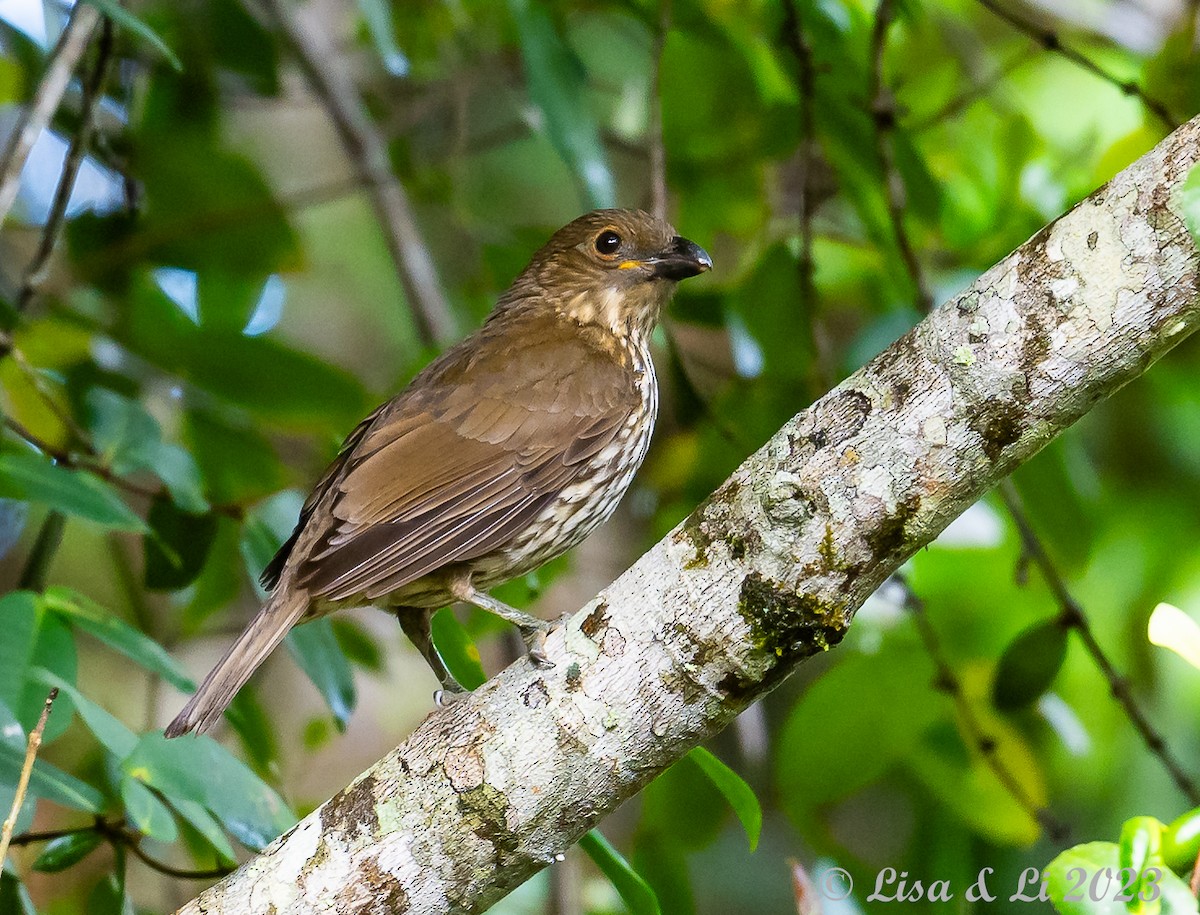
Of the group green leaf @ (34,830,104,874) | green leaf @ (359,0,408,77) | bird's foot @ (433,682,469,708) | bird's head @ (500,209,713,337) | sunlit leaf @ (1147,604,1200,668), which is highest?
green leaf @ (359,0,408,77)

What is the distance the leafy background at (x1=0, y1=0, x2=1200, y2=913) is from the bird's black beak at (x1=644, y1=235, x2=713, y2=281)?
0.15 metres

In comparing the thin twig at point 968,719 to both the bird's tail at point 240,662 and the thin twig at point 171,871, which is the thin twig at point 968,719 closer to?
the bird's tail at point 240,662

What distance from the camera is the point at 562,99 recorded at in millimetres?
3197

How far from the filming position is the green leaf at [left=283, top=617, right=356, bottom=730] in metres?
2.92

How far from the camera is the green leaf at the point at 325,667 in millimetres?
2922

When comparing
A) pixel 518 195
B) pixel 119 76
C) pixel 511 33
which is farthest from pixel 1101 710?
pixel 119 76

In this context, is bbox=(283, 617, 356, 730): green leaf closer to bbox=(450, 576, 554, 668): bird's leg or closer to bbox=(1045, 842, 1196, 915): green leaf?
bbox=(450, 576, 554, 668): bird's leg

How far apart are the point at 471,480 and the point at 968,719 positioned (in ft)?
4.42

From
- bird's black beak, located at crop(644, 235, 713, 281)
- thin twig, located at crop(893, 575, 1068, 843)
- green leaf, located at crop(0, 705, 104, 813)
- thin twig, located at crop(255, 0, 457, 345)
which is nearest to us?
green leaf, located at crop(0, 705, 104, 813)

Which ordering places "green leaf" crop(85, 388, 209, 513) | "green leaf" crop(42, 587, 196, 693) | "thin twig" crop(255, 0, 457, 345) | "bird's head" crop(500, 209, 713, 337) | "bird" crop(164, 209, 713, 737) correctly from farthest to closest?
"thin twig" crop(255, 0, 457, 345) < "bird's head" crop(500, 209, 713, 337) < "green leaf" crop(85, 388, 209, 513) < "bird" crop(164, 209, 713, 737) < "green leaf" crop(42, 587, 196, 693)

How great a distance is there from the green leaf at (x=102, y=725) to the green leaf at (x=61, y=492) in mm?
401

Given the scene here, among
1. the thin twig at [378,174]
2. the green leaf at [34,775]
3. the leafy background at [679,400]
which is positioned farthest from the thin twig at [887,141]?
the green leaf at [34,775]

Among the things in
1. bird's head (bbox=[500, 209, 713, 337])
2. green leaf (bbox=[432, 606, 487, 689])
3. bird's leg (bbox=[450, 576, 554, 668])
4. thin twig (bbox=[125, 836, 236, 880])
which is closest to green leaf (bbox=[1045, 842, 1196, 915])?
bird's leg (bbox=[450, 576, 554, 668])

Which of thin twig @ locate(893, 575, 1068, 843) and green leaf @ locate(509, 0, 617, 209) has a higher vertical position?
green leaf @ locate(509, 0, 617, 209)
